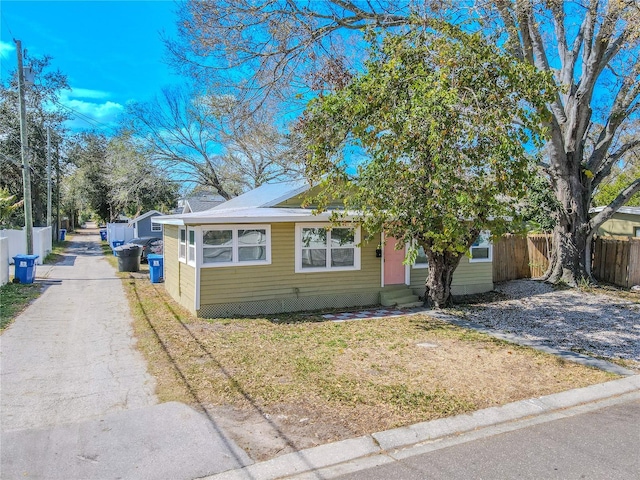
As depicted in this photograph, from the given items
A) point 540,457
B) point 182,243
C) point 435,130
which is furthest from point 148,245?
point 540,457

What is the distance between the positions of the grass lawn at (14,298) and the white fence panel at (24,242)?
465 centimetres

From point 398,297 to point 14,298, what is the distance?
32.2 ft

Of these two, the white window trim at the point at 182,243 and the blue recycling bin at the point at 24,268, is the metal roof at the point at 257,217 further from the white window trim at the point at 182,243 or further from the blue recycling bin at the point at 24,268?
Answer: the blue recycling bin at the point at 24,268

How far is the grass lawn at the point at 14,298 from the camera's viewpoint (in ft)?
29.4

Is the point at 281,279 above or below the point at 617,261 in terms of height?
below

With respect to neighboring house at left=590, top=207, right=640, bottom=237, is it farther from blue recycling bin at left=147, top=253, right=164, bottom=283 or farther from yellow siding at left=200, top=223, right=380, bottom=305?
blue recycling bin at left=147, top=253, right=164, bottom=283

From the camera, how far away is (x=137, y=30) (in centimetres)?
1212

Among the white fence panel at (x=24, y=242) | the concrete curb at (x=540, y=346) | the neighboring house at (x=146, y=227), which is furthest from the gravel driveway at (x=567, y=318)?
the neighboring house at (x=146, y=227)

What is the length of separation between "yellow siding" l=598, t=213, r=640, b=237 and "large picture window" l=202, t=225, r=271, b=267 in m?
16.4

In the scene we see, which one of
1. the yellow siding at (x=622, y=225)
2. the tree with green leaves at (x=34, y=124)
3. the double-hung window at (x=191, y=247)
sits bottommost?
the double-hung window at (x=191, y=247)

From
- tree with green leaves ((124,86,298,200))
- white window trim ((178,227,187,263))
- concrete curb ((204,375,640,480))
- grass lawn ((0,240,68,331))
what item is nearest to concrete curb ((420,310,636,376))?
concrete curb ((204,375,640,480))

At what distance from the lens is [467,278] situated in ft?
40.9

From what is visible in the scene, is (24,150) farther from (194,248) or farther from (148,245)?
(194,248)

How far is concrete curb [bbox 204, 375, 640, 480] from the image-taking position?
3475 mm
